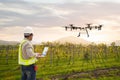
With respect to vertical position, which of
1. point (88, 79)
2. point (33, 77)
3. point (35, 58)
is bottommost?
point (88, 79)

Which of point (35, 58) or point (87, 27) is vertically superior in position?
point (87, 27)

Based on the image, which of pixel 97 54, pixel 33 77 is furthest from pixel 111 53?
pixel 33 77

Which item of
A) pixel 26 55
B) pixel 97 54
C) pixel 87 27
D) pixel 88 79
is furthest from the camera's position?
→ pixel 97 54

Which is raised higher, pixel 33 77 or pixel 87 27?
pixel 87 27

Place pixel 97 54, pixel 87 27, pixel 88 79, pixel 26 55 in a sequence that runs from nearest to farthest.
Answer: pixel 26 55 → pixel 88 79 → pixel 87 27 → pixel 97 54

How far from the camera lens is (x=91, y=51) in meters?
66.1

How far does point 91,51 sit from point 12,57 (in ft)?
56.4

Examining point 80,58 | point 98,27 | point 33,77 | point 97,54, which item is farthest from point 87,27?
point 33,77

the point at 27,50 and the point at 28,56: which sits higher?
the point at 27,50

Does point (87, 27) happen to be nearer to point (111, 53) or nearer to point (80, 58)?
point (80, 58)

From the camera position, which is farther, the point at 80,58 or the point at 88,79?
the point at 80,58

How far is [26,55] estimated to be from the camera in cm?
1212

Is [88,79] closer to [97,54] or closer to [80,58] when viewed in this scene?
[80,58]

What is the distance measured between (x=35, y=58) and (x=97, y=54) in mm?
57836
